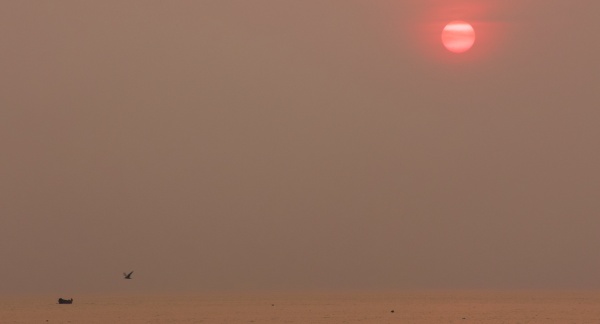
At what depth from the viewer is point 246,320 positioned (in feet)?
390

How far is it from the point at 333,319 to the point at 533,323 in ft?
76.6

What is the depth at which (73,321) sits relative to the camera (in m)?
118

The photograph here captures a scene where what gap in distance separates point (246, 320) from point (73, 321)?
64.6 feet

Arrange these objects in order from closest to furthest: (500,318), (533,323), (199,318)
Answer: (533,323) < (500,318) < (199,318)

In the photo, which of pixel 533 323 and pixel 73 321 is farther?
pixel 73 321

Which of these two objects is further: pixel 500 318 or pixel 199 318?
pixel 199 318

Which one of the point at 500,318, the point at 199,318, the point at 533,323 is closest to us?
the point at 533,323

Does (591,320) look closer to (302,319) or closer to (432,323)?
(432,323)

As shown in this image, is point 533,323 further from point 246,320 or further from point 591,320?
point 246,320

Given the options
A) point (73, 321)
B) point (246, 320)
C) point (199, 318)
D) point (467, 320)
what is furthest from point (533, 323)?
point (73, 321)

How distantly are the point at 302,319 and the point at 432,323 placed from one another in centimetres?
1678

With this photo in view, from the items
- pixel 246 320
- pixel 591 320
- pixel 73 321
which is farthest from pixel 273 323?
pixel 591 320

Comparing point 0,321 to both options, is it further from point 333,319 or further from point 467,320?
point 467,320

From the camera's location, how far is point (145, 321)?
118438 mm
